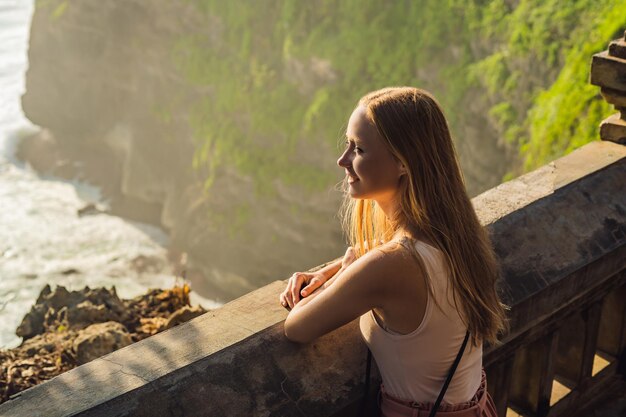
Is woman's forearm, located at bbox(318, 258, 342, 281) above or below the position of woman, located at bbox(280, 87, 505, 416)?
below

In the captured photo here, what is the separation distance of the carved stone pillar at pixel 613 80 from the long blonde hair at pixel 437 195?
197 centimetres

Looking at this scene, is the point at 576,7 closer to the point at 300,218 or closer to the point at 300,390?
the point at 300,218

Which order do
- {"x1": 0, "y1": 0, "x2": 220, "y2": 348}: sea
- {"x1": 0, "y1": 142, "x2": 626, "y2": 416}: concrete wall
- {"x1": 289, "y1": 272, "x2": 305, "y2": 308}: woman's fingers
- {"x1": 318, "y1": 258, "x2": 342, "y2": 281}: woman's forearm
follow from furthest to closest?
1. {"x1": 0, "y1": 0, "x2": 220, "y2": 348}: sea
2. {"x1": 318, "y1": 258, "x2": 342, "y2": 281}: woman's forearm
3. {"x1": 289, "y1": 272, "x2": 305, "y2": 308}: woman's fingers
4. {"x1": 0, "y1": 142, "x2": 626, "y2": 416}: concrete wall

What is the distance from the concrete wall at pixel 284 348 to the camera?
2160 mm

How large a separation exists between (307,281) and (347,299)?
48 cm

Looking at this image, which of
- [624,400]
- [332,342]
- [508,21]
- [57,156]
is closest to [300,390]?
[332,342]

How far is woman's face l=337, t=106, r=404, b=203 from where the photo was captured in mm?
2400

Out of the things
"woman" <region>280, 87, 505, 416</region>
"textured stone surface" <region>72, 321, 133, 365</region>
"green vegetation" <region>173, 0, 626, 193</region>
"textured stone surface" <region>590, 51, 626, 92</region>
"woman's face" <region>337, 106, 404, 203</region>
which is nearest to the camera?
"woman" <region>280, 87, 505, 416</region>

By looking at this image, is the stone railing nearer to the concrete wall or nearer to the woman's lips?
the concrete wall

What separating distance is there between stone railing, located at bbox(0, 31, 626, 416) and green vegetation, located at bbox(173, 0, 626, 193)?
44.6 feet

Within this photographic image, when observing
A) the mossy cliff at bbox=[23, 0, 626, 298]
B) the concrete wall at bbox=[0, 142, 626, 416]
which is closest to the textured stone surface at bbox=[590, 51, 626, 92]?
the concrete wall at bbox=[0, 142, 626, 416]

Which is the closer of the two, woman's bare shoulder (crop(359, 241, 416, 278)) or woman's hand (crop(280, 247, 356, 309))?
woman's bare shoulder (crop(359, 241, 416, 278))

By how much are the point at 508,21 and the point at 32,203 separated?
82.4ft

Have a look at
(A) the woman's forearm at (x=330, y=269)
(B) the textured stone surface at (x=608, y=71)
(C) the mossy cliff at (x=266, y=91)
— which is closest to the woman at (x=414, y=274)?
(A) the woman's forearm at (x=330, y=269)
